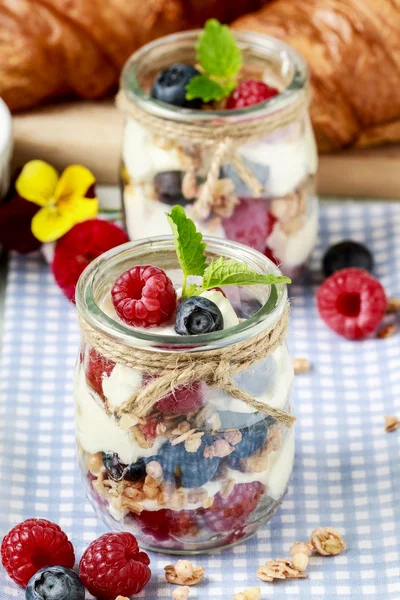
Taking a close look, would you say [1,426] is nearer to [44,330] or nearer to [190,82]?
[44,330]

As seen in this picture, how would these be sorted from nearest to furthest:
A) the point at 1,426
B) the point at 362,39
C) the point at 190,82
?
1. the point at 1,426
2. the point at 190,82
3. the point at 362,39

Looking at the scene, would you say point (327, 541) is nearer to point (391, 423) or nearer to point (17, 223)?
point (391, 423)

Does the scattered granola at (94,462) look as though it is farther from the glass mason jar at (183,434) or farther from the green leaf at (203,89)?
the green leaf at (203,89)

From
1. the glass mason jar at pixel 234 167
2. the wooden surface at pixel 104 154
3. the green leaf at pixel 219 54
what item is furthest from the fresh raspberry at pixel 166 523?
the wooden surface at pixel 104 154

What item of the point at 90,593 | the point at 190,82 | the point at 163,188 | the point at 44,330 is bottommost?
the point at 44,330

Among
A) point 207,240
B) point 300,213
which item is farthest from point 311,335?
point 207,240
